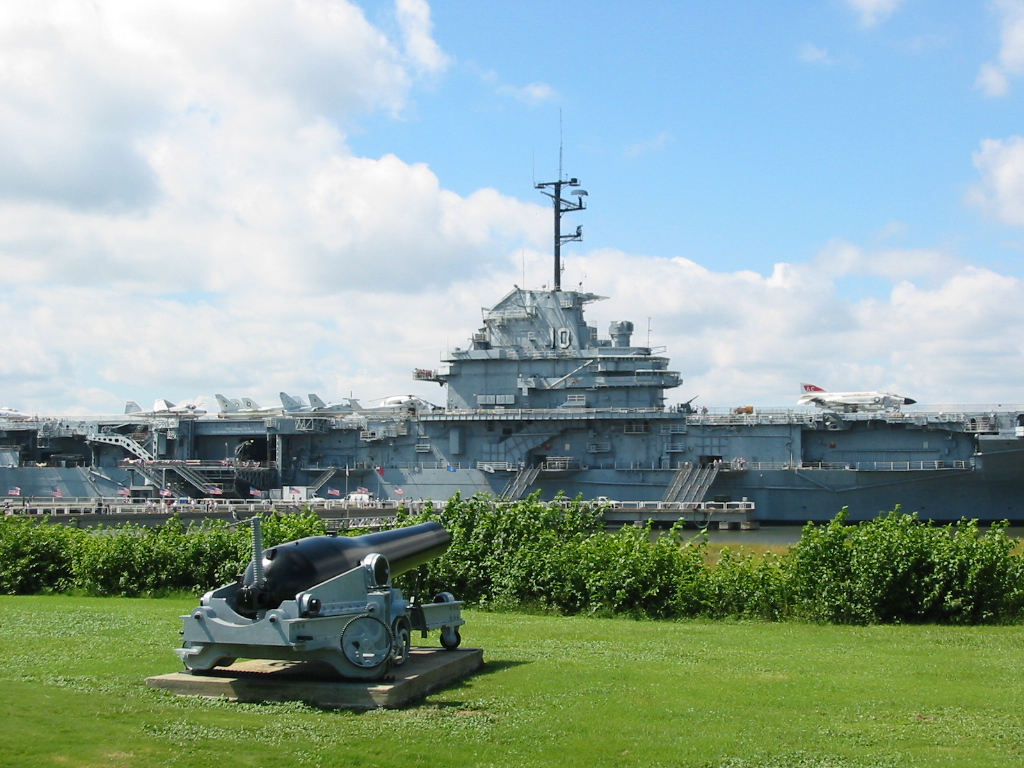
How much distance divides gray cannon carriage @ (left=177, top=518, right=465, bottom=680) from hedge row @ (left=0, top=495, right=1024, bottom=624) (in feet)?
19.9

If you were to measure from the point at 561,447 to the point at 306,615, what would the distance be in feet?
118

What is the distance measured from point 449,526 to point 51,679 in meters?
8.65

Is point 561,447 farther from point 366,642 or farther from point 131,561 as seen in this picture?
point 366,642

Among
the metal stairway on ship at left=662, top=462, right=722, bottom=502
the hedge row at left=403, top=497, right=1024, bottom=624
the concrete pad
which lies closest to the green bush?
the hedge row at left=403, top=497, right=1024, bottom=624

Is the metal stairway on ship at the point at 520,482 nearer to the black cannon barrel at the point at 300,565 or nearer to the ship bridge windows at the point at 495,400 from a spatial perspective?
the ship bridge windows at the point at 495,400

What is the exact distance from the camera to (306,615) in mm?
7539

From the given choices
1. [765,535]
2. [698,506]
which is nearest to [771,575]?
[765,535]

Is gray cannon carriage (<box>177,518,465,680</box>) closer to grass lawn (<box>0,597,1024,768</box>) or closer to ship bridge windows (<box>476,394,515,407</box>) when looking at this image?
grass lawn (<box>0,597,1024,768</box>)

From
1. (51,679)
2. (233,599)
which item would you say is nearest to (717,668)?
(233,599)

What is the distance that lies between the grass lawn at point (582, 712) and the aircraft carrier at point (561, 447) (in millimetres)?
29515

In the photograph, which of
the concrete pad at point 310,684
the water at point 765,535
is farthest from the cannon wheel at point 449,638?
the water at point 765,535

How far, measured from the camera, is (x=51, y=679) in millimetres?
8359

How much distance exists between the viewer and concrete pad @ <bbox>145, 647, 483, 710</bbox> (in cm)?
Answer: 760

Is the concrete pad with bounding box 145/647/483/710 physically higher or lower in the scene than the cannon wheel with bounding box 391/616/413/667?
lower
